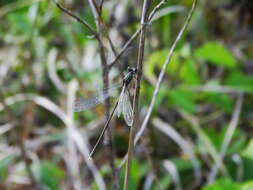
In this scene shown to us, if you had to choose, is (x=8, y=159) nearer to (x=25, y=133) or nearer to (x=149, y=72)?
(x=25, y=133)

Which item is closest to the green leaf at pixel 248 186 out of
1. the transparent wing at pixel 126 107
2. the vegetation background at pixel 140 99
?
the vegetation background at pixel 140 99

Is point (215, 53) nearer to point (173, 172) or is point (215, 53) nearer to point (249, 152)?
point (249, 152)

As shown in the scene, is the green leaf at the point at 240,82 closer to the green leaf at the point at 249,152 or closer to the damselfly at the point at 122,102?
the green leaf at the point at 249,152

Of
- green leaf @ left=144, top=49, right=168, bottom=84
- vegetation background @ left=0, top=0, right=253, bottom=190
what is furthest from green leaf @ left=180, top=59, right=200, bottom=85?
green leaf @ left=144, top=49, right=168, bottom=84

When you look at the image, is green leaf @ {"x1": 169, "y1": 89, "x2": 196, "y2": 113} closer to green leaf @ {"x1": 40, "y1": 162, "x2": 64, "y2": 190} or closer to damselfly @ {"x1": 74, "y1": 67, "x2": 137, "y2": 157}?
green leaf @ {"x1": 40, "y1": 162, "x2": 64, "y2": 190}

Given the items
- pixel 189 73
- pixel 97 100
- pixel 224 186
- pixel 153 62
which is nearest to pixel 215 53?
pixel 189 73

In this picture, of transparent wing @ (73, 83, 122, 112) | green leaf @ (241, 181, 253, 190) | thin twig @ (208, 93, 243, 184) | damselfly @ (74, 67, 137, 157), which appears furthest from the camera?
thin twig @ (208, 93, 243, 184)

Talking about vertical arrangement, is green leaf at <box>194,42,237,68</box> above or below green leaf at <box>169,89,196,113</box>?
above

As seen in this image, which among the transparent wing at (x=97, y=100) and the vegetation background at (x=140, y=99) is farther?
the vegetation background at (x=140, y=99)
